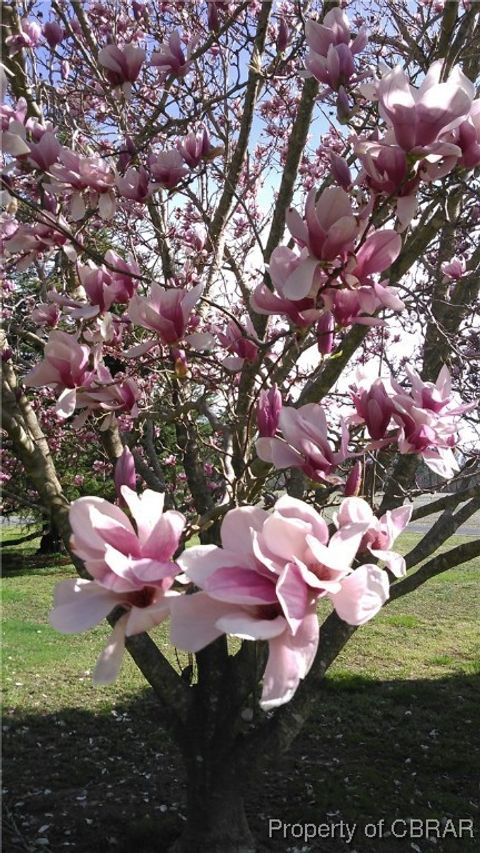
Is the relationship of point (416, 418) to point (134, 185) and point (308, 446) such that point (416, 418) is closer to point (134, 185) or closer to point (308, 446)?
point (308, 446)

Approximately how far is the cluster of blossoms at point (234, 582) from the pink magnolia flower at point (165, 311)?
561 millimetres

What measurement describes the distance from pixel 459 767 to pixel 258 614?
366cm

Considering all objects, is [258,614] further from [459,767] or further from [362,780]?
[459,767]

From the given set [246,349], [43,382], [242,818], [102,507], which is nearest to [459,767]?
[242,818]

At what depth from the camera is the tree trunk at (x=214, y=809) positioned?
2.51 meters

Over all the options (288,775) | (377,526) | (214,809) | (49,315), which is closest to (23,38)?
(49,315)

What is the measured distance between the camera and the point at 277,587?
0.61 metres

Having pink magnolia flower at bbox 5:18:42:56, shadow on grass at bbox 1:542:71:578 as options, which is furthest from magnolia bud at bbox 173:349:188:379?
shadow on grass at bbox 1:542:71:578

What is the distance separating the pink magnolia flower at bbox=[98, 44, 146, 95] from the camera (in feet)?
5.31

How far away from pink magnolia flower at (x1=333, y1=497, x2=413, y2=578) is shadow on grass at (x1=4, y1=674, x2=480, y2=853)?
1918mm

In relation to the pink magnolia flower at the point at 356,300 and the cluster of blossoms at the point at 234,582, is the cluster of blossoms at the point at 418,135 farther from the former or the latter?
the cluster of blossoms at the point at 234,582

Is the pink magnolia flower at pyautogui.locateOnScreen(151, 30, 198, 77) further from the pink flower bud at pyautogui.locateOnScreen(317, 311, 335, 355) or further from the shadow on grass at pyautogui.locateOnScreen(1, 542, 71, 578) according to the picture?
the shadow on grass at pyautogui.locateOnScreen(1, 542, 71, 578)

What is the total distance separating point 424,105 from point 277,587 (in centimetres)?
64

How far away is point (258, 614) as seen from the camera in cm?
66
